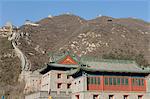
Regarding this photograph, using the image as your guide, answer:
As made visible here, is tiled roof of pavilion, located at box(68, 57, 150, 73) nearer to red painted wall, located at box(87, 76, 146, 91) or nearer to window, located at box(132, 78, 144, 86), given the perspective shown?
window, located at box(132, 78, 144, 86)

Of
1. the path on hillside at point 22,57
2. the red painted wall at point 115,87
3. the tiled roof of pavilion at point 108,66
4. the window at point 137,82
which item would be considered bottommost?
the red painted wall at point 115,87

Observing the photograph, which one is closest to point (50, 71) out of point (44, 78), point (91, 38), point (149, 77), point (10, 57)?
point (44, 78)

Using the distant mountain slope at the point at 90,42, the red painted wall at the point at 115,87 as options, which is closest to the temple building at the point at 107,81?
the red painted wall at the point at 115,87

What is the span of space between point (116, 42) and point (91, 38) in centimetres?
1003

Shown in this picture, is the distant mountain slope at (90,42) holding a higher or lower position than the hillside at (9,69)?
higher

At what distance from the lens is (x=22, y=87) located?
69188mm

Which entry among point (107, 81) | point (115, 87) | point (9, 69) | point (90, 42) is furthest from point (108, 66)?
point (90, 42)

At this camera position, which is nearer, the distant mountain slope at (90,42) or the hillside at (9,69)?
the hillside at (9,69)

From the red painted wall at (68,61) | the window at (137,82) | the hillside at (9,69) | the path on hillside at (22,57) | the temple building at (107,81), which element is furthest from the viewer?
the path on hillside at (22,57)

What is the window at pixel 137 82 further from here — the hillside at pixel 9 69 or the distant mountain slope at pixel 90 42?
the distant mountain slope at pixel 90 42

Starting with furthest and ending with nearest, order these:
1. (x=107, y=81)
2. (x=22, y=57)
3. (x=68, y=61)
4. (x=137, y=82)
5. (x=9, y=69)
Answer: (x=22, y=57), (x=9, y=69), (x=68, y=61), (x=137, y=82), (x=107, y=81)

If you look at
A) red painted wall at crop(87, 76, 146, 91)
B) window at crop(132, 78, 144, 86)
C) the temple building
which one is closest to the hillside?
the temple building

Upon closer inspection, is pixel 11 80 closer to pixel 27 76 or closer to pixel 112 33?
pixel 27 76

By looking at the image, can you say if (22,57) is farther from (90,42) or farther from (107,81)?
(107,81)
